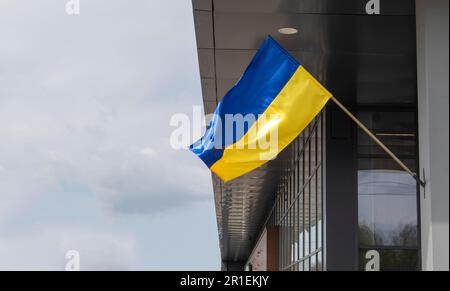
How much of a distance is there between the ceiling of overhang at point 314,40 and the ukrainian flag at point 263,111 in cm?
80

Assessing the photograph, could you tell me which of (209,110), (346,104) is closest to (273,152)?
(346,104)

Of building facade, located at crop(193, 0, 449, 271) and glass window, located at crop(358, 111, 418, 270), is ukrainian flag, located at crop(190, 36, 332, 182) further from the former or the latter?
glass window, located at crop(358, 111, 418, 270)

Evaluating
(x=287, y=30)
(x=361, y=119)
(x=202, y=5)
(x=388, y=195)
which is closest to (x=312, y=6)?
(x=287, y=30)

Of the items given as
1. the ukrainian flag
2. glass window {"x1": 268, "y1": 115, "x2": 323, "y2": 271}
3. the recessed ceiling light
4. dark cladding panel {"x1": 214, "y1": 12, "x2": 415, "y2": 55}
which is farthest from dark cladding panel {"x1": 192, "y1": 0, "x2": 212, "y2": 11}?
glass window {"x1": 268, "y1": 115, "x2": 323, "y2": 271}

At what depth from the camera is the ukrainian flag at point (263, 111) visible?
705 cm

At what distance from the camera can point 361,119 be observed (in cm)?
1141

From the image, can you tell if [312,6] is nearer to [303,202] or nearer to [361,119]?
[361,119]

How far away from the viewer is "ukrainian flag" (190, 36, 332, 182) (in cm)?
705

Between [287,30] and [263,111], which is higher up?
[287,30]

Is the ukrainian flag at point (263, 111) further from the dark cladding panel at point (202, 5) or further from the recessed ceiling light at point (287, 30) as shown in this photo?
the recessed ceiling light at point (287, 30)

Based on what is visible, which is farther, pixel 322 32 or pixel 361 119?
pixel 361 119

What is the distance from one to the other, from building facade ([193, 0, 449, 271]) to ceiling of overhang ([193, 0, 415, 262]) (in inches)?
0.5

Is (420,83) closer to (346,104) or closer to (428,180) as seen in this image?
(428,180)

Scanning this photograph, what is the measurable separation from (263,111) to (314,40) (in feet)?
6.15
